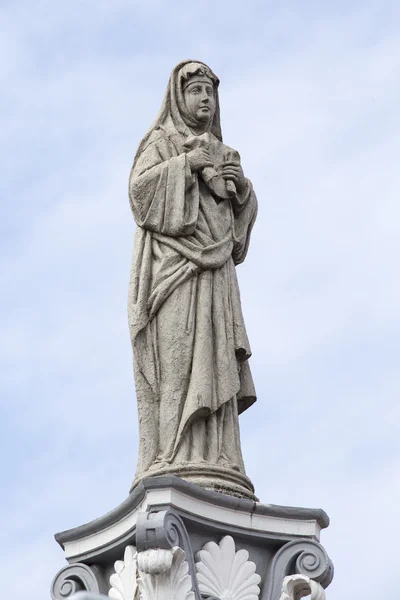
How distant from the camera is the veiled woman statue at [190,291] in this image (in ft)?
54.8

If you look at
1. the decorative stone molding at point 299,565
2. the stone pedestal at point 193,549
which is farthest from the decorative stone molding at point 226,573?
the decorative stone molding at point 299,565

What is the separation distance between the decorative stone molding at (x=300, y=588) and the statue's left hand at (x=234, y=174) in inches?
167

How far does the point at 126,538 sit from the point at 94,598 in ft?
12.4

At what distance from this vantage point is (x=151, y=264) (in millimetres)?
17453

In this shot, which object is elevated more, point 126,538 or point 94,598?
point 126,538

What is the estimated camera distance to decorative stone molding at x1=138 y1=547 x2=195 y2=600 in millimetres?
15430

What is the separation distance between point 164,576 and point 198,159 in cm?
450

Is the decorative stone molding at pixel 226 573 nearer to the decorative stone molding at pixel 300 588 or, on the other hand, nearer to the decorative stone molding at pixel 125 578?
the decorative stone molding at pixel 300 588

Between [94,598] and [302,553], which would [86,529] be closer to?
[302,553]

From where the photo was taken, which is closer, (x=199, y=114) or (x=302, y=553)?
(x=302, y=553)

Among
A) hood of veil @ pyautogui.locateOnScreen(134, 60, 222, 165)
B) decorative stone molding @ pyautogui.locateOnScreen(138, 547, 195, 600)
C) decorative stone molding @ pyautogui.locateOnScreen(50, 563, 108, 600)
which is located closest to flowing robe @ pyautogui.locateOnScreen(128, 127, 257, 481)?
hood of veil @ pyautogui.locateOnScreen(134, 60, 222, 165)

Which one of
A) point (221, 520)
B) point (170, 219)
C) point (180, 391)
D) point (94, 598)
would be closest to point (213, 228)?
point (170, 219)

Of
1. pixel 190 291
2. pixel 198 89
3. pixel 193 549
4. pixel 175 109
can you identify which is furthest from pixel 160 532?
pixel 198 89

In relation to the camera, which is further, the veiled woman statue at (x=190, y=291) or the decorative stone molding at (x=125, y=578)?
the veiled woman statue at (x=190, y=291)
